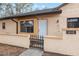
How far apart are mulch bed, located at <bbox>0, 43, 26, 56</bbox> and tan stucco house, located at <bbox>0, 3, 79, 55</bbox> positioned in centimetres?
52

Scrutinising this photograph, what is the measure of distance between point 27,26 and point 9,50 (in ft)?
5.17

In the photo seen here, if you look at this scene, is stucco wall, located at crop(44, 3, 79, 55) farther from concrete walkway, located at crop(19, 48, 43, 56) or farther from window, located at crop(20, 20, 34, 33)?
window, located at crop(20, 20, 34, 33)

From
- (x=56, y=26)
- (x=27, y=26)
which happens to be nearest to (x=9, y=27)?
(x=27, y=26)

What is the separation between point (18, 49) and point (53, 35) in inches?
49.4

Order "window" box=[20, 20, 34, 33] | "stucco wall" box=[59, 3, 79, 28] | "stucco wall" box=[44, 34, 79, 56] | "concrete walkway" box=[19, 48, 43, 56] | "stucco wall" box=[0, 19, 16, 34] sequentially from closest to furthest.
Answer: "stucco wall" box=[44, 34, 79, 56] → "concrete walkway" box=[19, 48, 43, 56] → "stucco wall" box=[59, 3, 79, 28] → "stucco wall" box=[0, 19, 16, 34] → "window" box=[20, 20, 34, 33]

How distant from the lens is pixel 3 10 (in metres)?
5.55

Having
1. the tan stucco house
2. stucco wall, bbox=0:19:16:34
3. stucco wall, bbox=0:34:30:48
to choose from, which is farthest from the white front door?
stucco wall, bbox=0:19:16:34

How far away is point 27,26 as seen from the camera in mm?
6594

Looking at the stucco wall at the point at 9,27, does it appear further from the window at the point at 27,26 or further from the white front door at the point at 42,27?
the white front door at the point at 42,27

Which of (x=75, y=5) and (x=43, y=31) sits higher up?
(x=75, y=5)

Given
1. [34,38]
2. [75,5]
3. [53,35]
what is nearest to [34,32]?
[34,38]

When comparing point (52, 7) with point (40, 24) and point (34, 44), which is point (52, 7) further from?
point (34, 44)

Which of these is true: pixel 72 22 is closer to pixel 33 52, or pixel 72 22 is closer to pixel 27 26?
pixel 33 52

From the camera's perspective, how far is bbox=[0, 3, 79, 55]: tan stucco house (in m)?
4.88
